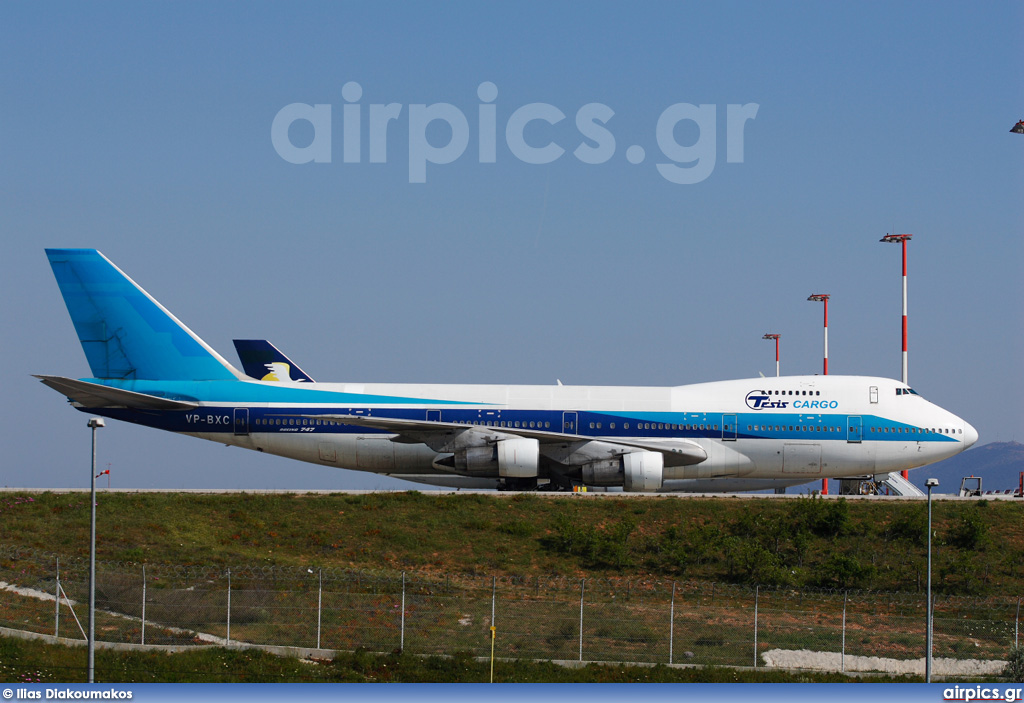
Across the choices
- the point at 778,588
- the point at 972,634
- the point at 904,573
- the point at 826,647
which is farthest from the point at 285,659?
the point at 904,573

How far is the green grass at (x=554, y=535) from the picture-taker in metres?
37.4

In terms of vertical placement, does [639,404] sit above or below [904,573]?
above

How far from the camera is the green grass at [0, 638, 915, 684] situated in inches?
1026

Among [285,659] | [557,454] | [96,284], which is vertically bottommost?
[285,659]

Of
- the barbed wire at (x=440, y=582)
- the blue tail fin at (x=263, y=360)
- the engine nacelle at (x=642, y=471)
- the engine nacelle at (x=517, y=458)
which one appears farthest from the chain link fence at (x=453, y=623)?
the blue tail fin at (x=263, y=360)

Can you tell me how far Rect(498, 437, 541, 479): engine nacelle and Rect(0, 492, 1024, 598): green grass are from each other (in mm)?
1121

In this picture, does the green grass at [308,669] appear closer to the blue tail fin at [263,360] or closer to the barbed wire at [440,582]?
the barbed wire at [440,582]

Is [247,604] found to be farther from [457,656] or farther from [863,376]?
[863,376]

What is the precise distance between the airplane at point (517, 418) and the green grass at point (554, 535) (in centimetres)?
188

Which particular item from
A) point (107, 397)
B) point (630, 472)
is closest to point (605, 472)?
point (630, 472)

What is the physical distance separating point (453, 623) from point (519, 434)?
16.4m

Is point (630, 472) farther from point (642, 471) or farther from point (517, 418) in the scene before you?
point (517, 418)

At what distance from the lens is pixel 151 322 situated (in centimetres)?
4662

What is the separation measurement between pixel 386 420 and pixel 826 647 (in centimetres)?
2045
